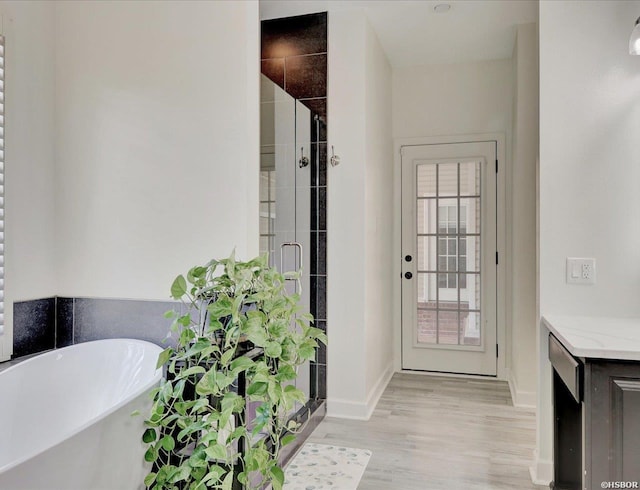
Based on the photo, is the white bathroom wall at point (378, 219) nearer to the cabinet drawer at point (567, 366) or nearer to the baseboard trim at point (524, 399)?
the baseboard trim at point (524, 399)

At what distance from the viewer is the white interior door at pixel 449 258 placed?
433 cm

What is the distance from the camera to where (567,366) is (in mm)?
1854

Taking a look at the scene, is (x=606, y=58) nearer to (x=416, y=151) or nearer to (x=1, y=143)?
(x=416, y=151)

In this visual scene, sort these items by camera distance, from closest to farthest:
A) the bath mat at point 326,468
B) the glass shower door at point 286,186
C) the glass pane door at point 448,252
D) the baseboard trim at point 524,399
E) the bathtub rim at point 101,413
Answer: the bathtub rim at point 101,413 → the bath mat at point 326,468 → the glass shower door at point 286,186 → the baseboard trim at point 524,399 → the glass pane door at point 448,252

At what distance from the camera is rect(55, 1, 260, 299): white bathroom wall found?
223 centimetres

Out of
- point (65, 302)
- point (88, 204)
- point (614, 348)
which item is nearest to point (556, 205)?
point (614, 348)

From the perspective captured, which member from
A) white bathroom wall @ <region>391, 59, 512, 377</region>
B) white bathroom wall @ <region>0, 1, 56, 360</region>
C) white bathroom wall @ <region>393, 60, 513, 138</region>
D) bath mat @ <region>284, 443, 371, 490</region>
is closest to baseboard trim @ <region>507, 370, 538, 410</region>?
white bathroom wall @ <region>391, 59, 512, 377</region>

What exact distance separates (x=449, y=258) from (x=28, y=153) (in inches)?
136

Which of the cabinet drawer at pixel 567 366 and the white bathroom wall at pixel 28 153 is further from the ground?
the white bathroom wall at pixel 28 153

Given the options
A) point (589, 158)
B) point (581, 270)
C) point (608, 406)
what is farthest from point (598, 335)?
point (589, 158)

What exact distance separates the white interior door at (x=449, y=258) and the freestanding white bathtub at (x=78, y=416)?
2979 mm

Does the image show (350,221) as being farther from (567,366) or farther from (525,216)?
(567,366)

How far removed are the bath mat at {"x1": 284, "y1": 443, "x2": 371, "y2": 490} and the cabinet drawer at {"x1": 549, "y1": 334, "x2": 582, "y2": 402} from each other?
3.77 feet

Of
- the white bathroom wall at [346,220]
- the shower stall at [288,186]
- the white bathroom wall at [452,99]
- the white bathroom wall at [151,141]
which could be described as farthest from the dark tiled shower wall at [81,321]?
the white bathroom wall at [452,99]
